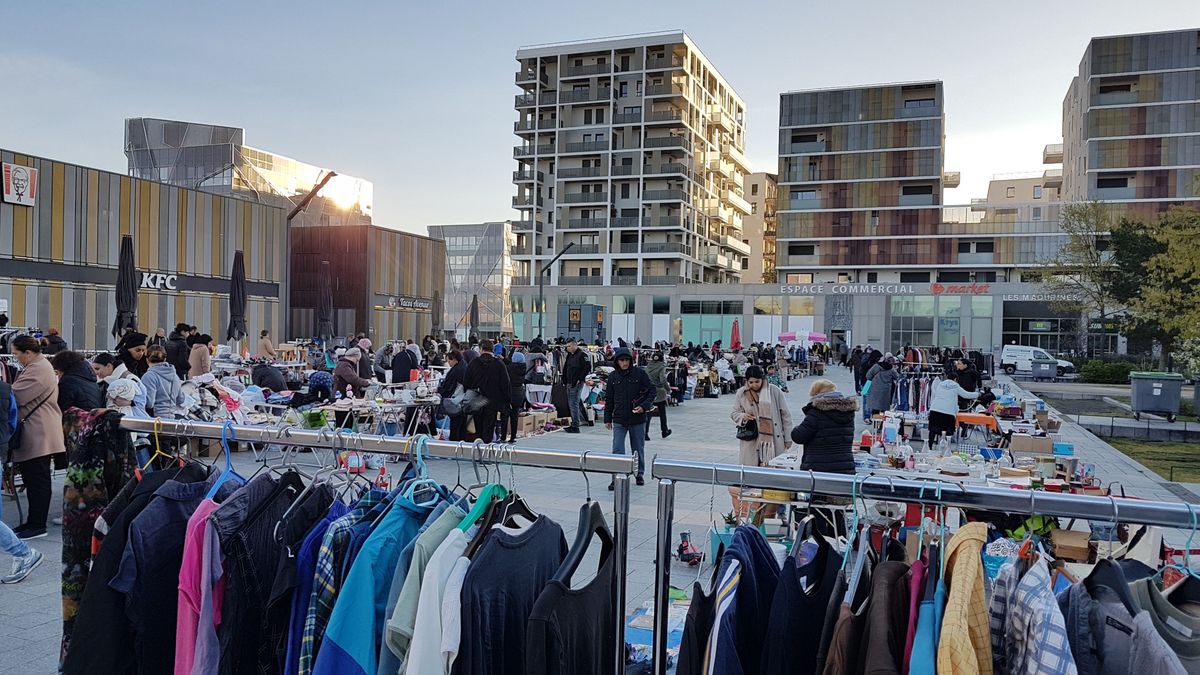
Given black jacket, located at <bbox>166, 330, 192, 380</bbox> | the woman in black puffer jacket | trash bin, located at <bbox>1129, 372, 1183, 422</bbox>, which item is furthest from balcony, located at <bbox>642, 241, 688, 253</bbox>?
the woman in black puffer jacket

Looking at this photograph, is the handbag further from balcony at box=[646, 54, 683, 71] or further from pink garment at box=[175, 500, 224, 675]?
balcony at box=[646, 54, 683, 71]

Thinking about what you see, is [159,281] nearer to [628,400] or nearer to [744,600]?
[628,400]

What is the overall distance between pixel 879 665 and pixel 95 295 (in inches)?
1465

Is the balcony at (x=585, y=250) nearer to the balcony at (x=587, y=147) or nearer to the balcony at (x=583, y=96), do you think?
the balcony at (x=587, y=147)

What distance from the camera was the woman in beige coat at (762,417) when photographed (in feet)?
28.3

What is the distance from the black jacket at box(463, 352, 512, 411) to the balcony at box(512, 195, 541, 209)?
59.0m

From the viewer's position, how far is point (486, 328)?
252ft

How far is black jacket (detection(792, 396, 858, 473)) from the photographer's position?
7.09 m

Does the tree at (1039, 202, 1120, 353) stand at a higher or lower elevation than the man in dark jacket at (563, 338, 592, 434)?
higher

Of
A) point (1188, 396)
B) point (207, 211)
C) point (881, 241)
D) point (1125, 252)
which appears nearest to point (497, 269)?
point (881, 241)

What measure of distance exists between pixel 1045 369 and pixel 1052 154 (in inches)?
2347

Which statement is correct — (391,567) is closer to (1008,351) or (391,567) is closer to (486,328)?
(1008,351)

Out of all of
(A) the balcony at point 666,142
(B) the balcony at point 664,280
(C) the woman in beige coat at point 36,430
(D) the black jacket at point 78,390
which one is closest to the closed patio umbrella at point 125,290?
(D) the black jacket at point 78,390

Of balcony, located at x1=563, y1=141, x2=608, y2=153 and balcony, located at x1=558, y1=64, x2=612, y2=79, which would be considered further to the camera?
balcony, located at x1=558, y1=64, x2=612, y2=79
